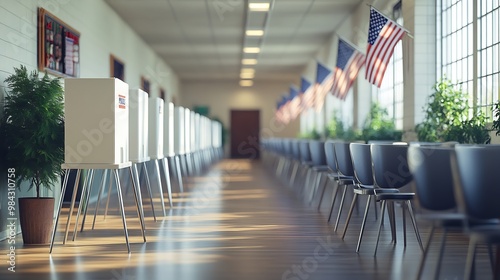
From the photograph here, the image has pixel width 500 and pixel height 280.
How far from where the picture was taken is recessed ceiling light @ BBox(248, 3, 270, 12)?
11.4 m

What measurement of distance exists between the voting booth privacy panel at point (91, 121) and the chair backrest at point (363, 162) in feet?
6.40

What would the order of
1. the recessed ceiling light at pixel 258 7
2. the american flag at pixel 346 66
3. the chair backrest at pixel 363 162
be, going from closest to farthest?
the chair backrest at pixel 363 162 → the american flag at pixel 346 66 → the recessed ceiling light at pixel 258 7

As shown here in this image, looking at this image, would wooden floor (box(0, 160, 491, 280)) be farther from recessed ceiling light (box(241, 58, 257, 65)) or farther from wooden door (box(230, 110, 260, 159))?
wooden door (box(230, 110, 260, 159))

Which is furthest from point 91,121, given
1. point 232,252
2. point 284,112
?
point 284,112

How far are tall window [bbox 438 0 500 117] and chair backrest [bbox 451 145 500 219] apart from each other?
392cm

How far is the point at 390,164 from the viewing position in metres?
5.15

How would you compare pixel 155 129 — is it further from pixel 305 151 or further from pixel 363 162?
pixel 305 151

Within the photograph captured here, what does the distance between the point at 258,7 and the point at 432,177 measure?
27.3 ft

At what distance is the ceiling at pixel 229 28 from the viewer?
11859 millimetres

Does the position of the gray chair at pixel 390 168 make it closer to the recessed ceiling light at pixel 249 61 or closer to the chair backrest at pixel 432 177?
the chair backrest at pixel 432 177

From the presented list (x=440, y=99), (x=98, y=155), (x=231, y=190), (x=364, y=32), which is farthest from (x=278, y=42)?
(x=98, y=155)

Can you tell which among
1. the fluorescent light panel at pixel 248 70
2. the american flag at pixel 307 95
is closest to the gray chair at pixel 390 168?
the american flag at pixel 307 95

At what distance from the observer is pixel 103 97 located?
17.0ft

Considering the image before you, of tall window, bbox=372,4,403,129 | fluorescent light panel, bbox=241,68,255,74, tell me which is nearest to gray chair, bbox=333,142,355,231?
tall window, bbox=372,4,403,129
